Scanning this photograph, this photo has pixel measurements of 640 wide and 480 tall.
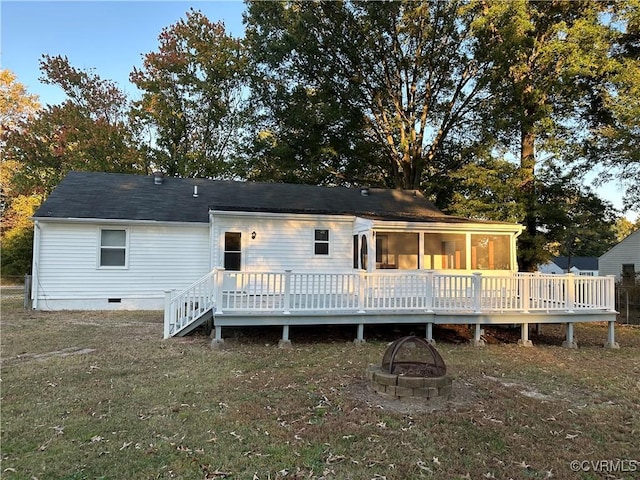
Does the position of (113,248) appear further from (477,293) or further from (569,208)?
(569,208)

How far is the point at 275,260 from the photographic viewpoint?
1288cm

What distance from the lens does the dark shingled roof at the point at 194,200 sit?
44.5 ft

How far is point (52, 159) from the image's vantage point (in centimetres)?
2589

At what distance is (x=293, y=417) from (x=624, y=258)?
29987 mm

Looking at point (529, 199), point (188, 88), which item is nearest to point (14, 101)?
point (188, 88)

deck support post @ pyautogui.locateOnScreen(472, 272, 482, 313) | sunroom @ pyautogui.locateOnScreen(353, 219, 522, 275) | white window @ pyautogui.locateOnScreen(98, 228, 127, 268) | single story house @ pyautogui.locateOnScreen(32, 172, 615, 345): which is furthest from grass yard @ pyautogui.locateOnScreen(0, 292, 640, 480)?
white window @ pyautogui.locateOnScreen(98, 228, 127, 268)

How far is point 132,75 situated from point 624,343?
2818cm

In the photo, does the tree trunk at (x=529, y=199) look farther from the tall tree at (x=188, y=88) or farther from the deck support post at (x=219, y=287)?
the tall tree at (x=188, y=88)

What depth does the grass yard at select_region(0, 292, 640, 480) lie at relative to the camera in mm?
3555

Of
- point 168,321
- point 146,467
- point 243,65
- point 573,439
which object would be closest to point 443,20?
point 243,65

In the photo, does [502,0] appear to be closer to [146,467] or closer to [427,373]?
[427,373]

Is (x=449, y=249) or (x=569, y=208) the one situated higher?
(x=569, y=208)

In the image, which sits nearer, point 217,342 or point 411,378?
point 411,378

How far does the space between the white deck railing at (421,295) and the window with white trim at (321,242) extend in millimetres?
3832
